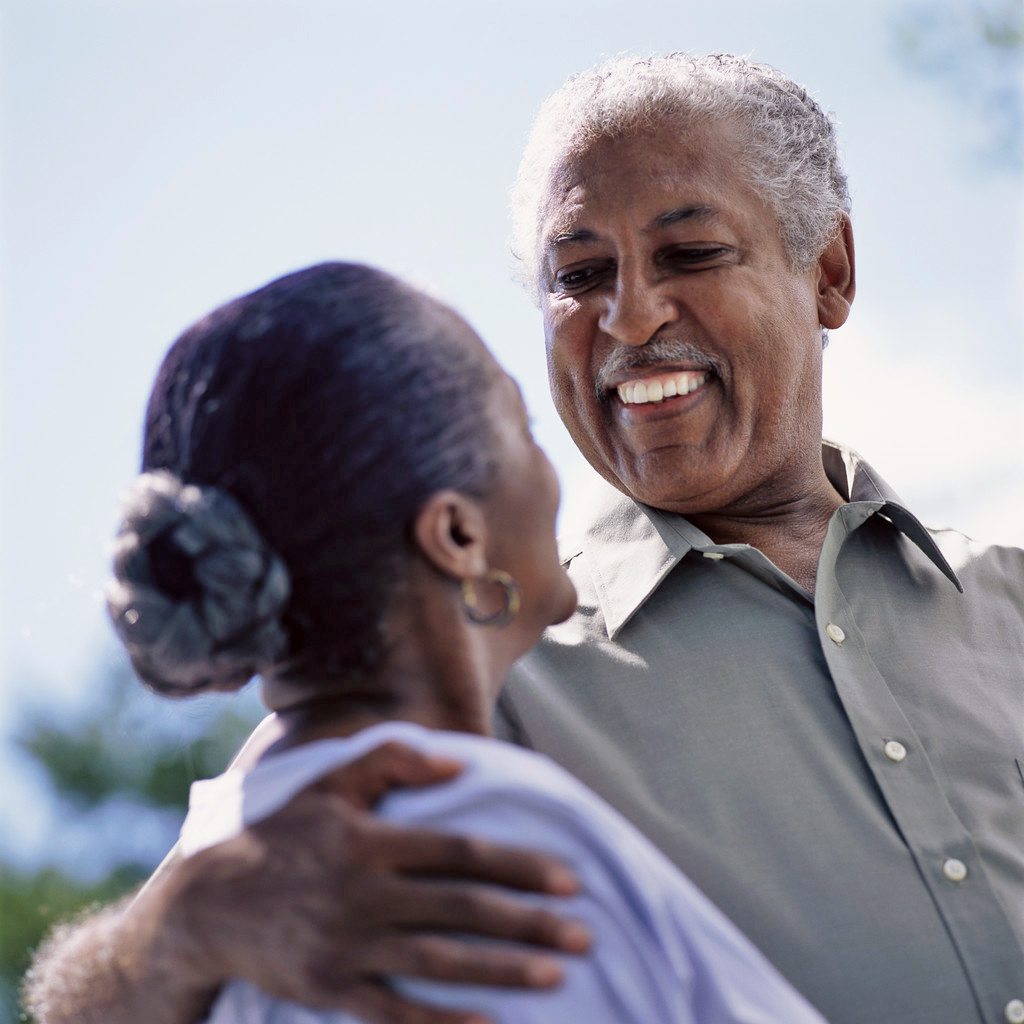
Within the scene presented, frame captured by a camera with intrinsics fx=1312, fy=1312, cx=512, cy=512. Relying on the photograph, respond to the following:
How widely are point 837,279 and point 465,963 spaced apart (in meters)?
1.79

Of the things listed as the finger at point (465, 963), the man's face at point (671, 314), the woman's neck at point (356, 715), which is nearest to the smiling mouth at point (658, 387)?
the man's face at point (671, 314)

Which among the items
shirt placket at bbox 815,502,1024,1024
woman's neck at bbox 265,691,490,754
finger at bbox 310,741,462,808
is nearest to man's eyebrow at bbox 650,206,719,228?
shirt placket at bbox 815,502,1024,1024

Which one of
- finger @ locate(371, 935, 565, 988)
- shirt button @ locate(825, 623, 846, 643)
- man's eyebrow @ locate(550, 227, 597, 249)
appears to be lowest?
shirt button @ locate(825, 623, 846, 643)

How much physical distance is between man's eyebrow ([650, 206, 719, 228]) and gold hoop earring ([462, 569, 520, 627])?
1010mm

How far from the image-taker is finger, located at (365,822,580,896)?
3.66 ft

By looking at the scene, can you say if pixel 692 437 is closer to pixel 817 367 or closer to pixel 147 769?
pixel 817 367

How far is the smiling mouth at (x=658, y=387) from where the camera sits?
2195 millimetres

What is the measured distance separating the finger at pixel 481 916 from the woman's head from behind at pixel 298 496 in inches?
10.0

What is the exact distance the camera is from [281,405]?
4.14 feet

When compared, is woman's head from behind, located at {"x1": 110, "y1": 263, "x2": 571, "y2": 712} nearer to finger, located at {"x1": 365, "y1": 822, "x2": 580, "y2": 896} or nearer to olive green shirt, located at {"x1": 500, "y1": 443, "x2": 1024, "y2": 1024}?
finger, located at {"x1": 365, "y1": 822, "x2": 580, "y2": 896}

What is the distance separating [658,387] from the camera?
7.20 feet

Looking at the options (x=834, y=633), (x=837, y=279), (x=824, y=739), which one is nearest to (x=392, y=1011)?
(x=824, y=739)

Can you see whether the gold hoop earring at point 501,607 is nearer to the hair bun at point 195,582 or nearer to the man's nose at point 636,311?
the hair bun at point 195,582

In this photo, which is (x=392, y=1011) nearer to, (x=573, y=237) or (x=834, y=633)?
(x=834, y=633)
